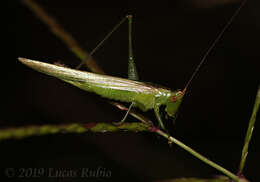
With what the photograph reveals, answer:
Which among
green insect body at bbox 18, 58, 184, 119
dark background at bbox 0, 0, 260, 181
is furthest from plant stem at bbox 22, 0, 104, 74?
dark background at bbox 0, 0, 260, 181

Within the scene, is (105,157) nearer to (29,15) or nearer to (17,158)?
(17,158)

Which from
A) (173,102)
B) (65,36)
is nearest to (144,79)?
(173,102)

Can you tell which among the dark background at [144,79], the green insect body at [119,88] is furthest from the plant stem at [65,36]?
the dark background at [144,79]

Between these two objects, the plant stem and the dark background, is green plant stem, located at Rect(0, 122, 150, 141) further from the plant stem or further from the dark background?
the dark background

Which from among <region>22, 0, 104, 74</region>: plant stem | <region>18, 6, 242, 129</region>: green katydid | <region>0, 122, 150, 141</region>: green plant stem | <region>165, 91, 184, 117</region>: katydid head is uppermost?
<region>22, 0, 104, 74</region>: plant stem

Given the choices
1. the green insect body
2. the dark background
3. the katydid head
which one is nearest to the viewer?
the green insect body

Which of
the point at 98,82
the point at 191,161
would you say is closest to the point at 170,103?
the point at 98,82

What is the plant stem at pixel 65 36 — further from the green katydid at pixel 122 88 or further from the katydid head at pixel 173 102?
the katydid head at pixel 173 102

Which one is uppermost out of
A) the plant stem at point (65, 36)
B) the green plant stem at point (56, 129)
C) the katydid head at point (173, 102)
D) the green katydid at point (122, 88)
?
the plant stem at point (65, 36)

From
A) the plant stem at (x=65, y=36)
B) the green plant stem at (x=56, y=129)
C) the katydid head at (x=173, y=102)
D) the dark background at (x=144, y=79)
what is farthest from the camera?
the dark background at (x=144, y=79)
